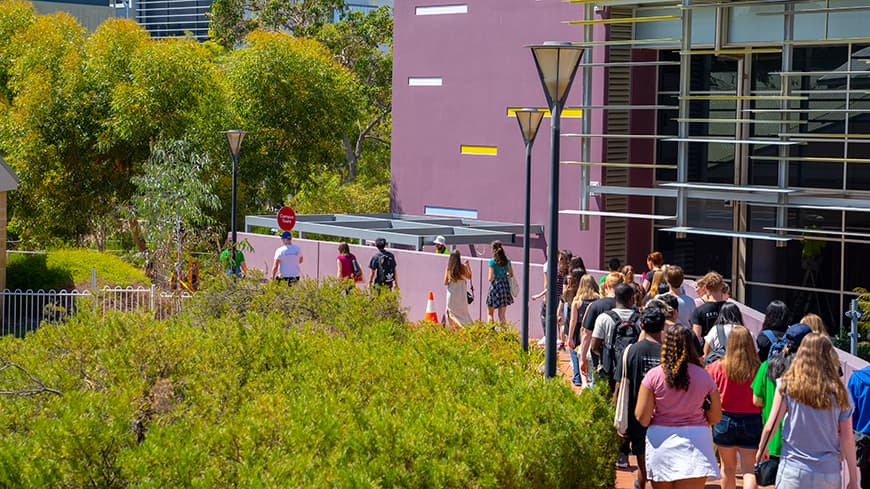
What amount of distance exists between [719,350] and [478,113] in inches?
660

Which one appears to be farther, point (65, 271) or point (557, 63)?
point (65, 271)

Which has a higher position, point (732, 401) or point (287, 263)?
point (287, 263)

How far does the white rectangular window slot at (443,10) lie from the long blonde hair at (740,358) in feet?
60.6

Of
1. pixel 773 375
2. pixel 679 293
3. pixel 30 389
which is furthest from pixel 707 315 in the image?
pixel 30 389

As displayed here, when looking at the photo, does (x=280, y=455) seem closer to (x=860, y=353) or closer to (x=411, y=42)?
(x=860, y=353)

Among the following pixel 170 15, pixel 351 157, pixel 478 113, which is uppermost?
pixel 170 15

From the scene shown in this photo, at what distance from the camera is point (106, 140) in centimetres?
3197

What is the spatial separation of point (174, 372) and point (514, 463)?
3.03 m

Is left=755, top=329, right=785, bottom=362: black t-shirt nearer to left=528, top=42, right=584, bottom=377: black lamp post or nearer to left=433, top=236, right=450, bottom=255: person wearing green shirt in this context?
left=528, top=42, right=584, bottom=377: black lamp post

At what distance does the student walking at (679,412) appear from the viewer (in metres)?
7.83

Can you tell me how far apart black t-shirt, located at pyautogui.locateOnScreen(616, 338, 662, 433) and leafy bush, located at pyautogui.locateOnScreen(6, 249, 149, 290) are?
1713 cm

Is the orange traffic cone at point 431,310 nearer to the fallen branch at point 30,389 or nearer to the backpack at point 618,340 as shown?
the backpack at point 618,340

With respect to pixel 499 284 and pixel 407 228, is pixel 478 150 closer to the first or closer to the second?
pixel 407 228

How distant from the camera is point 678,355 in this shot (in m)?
7.81
